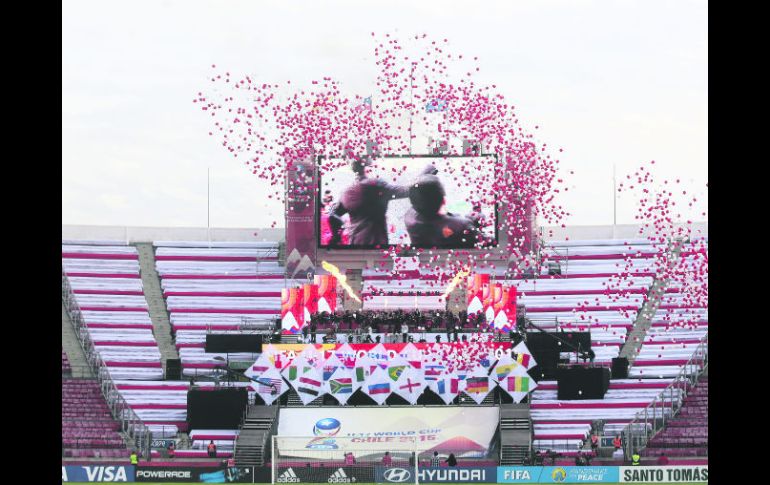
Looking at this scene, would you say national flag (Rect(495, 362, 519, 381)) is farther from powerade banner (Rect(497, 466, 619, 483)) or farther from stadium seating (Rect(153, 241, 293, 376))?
stadium seating (Rect(153, 241, 293, 376))

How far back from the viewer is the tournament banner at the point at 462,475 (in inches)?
1731

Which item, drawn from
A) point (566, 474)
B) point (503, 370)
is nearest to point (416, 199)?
point (503, 370)

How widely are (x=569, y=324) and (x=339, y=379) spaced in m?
10.4

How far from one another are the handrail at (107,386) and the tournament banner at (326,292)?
8741mm

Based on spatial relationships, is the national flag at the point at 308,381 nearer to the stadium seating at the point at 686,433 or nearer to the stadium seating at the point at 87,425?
the stadium seating at the point at 87,425

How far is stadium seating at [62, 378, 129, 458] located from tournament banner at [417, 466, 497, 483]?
462 inches

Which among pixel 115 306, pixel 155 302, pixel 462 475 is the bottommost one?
pixel 462 475

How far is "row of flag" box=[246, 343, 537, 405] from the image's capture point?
165ft

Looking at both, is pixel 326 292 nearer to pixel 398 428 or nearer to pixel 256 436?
pixel 398 428

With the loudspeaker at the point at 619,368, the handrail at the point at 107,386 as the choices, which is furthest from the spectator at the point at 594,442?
the handrail at the point at 107,386

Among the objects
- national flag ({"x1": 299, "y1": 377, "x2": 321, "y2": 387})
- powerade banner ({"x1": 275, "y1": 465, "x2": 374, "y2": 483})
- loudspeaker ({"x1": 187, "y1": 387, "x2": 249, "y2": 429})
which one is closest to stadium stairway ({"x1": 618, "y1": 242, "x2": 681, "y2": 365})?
national flag ({"x1": 299, "y1": 377, "x2": 321, "y2": 387})

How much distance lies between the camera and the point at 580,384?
5100cm

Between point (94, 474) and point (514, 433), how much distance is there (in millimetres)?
14622
